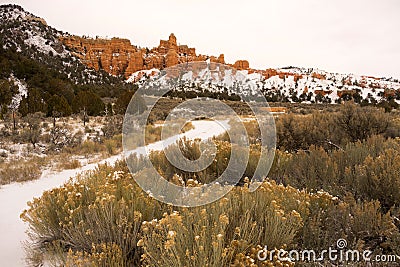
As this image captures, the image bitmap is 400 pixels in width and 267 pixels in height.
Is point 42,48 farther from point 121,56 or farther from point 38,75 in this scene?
point 121,56

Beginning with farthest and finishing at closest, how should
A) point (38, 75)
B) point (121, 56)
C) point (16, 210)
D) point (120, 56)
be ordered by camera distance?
point (120, 56), point (121, 56), point (38, 75), point (16, 210)

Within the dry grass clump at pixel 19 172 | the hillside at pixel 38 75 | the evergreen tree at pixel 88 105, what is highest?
the hillside at pixel 38 75

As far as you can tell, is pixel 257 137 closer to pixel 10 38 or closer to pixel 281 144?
pixel 281 144

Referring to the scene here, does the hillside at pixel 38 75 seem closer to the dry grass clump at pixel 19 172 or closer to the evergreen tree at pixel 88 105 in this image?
the evergreen tree at pixel 88 105

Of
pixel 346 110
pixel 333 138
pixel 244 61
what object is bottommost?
pixel 333 138

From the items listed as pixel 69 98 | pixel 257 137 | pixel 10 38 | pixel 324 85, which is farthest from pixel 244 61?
pixel 257 137

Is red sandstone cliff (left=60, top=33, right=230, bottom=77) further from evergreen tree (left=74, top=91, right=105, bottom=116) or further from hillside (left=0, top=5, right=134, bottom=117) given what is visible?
evergreen tree (left=74, top=91, right=105, bottom=116)

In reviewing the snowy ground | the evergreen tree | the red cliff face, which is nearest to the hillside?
the evergreen tree

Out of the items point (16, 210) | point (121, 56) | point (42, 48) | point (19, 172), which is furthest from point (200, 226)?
point (121, 56)

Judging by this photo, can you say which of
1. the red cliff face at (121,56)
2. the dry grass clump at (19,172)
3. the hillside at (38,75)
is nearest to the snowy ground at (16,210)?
the dry grass clump at (19,172)

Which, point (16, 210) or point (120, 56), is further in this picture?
point (120, 56)

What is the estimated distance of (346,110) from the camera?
8.30 metres

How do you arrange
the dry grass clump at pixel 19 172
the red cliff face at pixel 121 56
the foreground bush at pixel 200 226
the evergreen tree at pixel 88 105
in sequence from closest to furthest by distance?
the foreground bush at pixel 200 226 < the dry grass clump at pixel 19 172 < the evergreen tree at pixel 88 105 < the red cliff face at pixel 121 56

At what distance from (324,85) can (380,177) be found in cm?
9509
